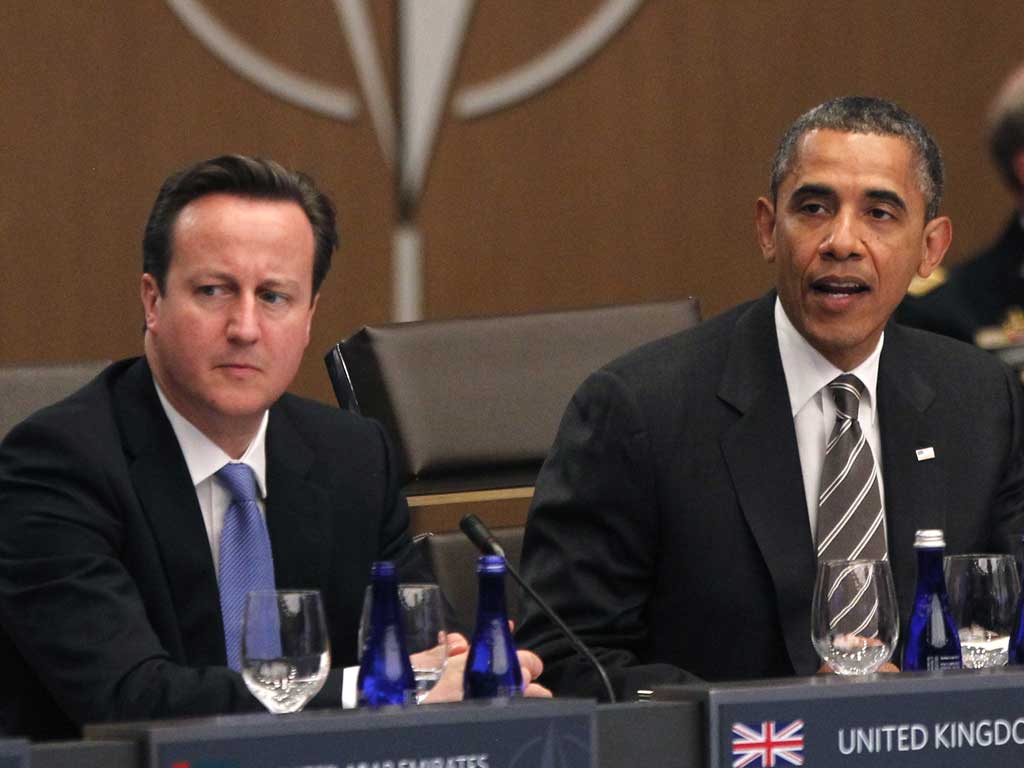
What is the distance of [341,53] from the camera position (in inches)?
170

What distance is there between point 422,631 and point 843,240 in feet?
3.33

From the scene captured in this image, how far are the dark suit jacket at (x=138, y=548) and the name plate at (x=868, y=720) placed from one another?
52 centimetres

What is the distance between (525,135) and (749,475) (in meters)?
2.07

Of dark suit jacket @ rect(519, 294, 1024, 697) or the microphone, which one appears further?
dark suit jacket @ rect(519, 294, 1024, 697)

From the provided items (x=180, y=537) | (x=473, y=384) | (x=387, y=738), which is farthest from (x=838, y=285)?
(x=387, y=738)

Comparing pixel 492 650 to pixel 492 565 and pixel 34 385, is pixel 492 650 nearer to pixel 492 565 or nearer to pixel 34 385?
pixel 492 565

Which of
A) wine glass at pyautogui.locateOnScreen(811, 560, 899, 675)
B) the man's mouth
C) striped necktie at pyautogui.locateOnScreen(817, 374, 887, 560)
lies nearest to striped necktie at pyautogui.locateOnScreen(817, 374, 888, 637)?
striped necktie at pyautogui.locateOnScreen(817, 374, 887, 560)

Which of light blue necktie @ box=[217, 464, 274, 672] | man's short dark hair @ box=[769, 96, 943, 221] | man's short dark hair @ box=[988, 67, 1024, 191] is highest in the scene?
man's short dark hair @ box=[988, 67, 1024, 191]

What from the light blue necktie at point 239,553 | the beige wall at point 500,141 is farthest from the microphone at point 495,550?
the beige wall at point 500,141

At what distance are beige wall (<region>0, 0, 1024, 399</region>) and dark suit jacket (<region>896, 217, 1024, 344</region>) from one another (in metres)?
0.75

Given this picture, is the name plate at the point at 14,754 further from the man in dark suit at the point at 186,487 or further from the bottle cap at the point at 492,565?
the man in dark suit at the point at 186,487

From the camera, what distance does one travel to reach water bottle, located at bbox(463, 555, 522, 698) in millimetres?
1873

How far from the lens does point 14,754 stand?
1.46 metres

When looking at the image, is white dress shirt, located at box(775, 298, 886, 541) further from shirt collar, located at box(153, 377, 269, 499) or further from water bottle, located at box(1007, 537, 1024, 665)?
shirt collar, located at box(153, 377, 269, 499)
